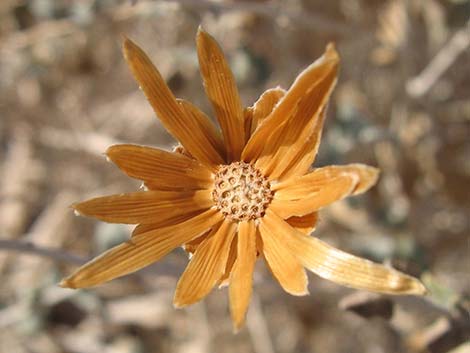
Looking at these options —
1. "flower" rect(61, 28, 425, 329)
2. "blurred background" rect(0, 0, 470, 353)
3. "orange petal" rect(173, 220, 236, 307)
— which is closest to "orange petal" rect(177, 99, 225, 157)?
"flower" rect(61, 28, 425, 329)

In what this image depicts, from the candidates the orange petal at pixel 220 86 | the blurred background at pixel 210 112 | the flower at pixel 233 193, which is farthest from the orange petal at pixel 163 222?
the blurred background at pixel 210 112

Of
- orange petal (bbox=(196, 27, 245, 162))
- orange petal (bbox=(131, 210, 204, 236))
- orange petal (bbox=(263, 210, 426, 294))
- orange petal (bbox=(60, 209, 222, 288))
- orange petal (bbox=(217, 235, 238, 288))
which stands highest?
orange petal (bbox=(196, 27, 245, 162))

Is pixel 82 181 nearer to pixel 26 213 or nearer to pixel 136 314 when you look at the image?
pixel 26 213

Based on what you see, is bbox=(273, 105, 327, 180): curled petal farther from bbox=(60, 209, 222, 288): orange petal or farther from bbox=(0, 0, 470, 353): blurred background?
bbox=(0, 0, 470, 353): blurred background

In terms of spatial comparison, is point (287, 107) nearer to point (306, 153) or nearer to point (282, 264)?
point (306, 153)

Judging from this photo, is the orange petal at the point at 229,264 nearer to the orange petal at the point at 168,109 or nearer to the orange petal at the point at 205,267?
the orange petal at the point at 205,267

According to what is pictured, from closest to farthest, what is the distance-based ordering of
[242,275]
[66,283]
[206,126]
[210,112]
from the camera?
[66,283], [242,275], [206,126], [210,112]

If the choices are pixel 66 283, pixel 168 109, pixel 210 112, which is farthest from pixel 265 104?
pixel 210 112
